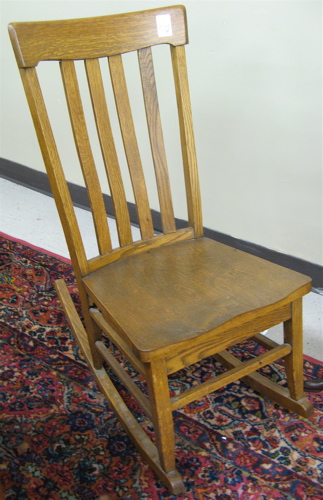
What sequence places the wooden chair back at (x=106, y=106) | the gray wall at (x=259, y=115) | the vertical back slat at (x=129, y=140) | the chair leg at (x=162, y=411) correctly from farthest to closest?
the gray wall at (x=259, y=115), the vertical back slat at (x=129, y=140), the wooden chair back at (x=106, y=106), the chair leg at (x=162, y=411)

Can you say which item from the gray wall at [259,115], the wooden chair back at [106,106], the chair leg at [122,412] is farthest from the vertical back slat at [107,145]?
the gray wall at [259,115]

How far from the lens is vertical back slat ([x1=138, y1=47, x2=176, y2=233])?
136cm

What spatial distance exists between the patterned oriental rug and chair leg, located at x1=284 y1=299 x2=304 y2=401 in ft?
0.29

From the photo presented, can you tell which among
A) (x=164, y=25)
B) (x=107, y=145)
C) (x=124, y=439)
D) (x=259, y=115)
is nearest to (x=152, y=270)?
(x=107, y=145)

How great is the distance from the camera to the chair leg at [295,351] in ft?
4.24

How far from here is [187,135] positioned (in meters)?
1.42

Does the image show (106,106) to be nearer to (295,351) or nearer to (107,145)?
(107,145)

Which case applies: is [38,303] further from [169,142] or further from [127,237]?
[169,142]

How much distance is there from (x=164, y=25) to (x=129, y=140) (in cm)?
29

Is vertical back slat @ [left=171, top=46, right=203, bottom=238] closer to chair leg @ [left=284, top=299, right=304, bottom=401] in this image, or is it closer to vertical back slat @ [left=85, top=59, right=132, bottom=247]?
vertical back slat @ [left=85, top=59, right=132, bottom=247]

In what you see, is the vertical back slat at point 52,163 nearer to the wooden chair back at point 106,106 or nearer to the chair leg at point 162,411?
the wooden chair back at point 106,106

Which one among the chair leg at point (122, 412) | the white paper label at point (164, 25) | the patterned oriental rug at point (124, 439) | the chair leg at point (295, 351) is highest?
the white paper label at point (164, 25)

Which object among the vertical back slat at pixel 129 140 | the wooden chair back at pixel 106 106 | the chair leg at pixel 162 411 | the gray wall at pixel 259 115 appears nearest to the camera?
the chair leg at pixel 162 411

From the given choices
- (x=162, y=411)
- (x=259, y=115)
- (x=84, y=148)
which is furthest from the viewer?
(x=259, y=115)
